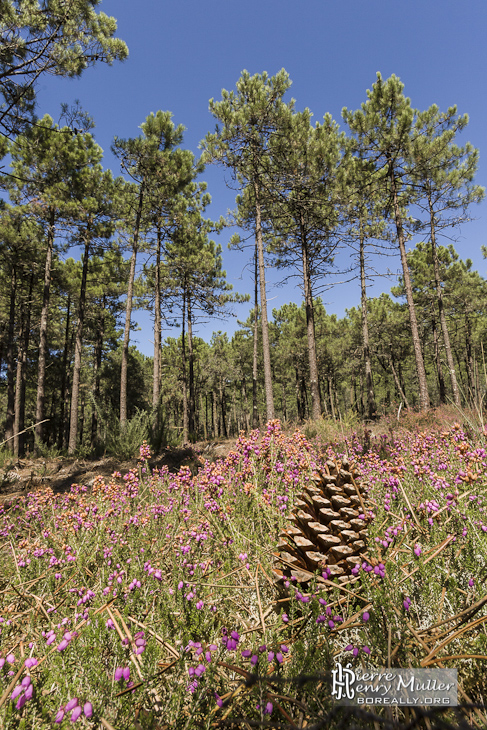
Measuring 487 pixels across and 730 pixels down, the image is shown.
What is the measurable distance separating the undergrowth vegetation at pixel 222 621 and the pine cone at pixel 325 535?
0.25 feet

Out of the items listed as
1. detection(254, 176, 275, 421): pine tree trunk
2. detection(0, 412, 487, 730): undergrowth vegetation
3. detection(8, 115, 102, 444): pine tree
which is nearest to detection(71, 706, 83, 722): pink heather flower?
detection(0, 412, 487, 730): undergrowth vegetation

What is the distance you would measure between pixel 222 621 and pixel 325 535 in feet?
1.93

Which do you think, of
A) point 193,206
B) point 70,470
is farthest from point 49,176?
point 70,470

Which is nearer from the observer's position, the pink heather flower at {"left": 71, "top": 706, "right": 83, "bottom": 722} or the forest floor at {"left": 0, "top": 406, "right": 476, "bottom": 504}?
the pink heather flower at {"left": 71, "top": 706, "right": 83, "bottom": 722}

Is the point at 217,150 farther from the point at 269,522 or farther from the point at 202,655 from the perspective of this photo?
the point at 202,655

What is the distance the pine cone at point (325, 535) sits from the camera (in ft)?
4.50

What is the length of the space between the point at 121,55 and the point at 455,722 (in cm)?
993

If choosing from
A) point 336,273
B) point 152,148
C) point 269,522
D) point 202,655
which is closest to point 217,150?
point 152,148

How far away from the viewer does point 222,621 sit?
1.36 metres

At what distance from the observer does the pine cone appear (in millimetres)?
1373

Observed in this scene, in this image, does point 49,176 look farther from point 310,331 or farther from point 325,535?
point 325,535

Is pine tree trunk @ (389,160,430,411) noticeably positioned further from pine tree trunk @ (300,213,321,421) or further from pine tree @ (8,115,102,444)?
pine tree @ (8,115,102,444)

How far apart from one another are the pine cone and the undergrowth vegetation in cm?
8

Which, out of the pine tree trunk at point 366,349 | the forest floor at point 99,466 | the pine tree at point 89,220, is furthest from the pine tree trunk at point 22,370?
the pine tree trunk at point 366,349
